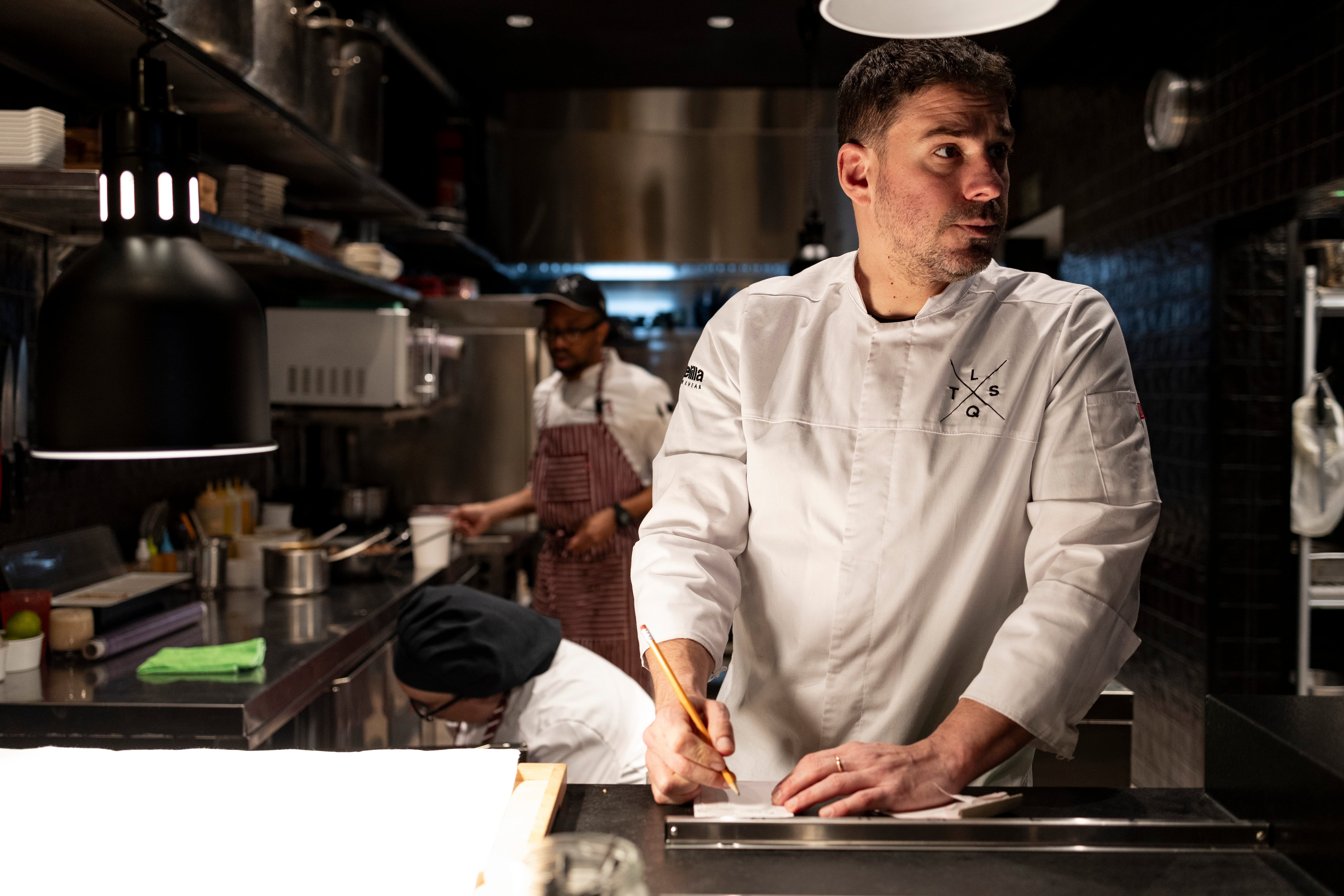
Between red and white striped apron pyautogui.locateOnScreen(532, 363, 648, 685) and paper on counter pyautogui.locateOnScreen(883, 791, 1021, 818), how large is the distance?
2380 mm

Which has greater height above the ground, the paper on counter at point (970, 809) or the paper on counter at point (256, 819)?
the paper on counter at point (970, 809)

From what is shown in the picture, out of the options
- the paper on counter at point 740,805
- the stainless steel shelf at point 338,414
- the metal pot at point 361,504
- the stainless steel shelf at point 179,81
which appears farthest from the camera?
the metal pot at point 361,504

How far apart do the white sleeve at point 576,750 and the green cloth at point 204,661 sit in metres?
0.63

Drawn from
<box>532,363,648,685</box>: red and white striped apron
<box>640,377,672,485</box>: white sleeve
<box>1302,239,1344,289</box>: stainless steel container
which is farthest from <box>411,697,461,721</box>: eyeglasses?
<box>1302,239,1344,289</box>: stainless steel container

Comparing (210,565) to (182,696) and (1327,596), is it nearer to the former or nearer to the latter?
(182,696)

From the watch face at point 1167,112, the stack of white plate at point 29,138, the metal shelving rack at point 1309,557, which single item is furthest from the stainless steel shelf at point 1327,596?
the stack of white plate at point 29,138

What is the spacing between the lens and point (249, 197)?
2654 millimetres

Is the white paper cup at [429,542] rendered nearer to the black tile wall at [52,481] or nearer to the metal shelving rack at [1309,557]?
the black tile wall at [52,481]

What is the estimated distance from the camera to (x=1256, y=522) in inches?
134

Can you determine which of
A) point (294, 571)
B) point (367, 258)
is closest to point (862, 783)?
point (294, 571)

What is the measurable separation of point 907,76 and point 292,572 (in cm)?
237

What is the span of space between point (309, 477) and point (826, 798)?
4.22 meters

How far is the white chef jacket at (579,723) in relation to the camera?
6.51ft

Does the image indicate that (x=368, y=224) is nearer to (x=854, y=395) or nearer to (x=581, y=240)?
(x=581, y=240)
